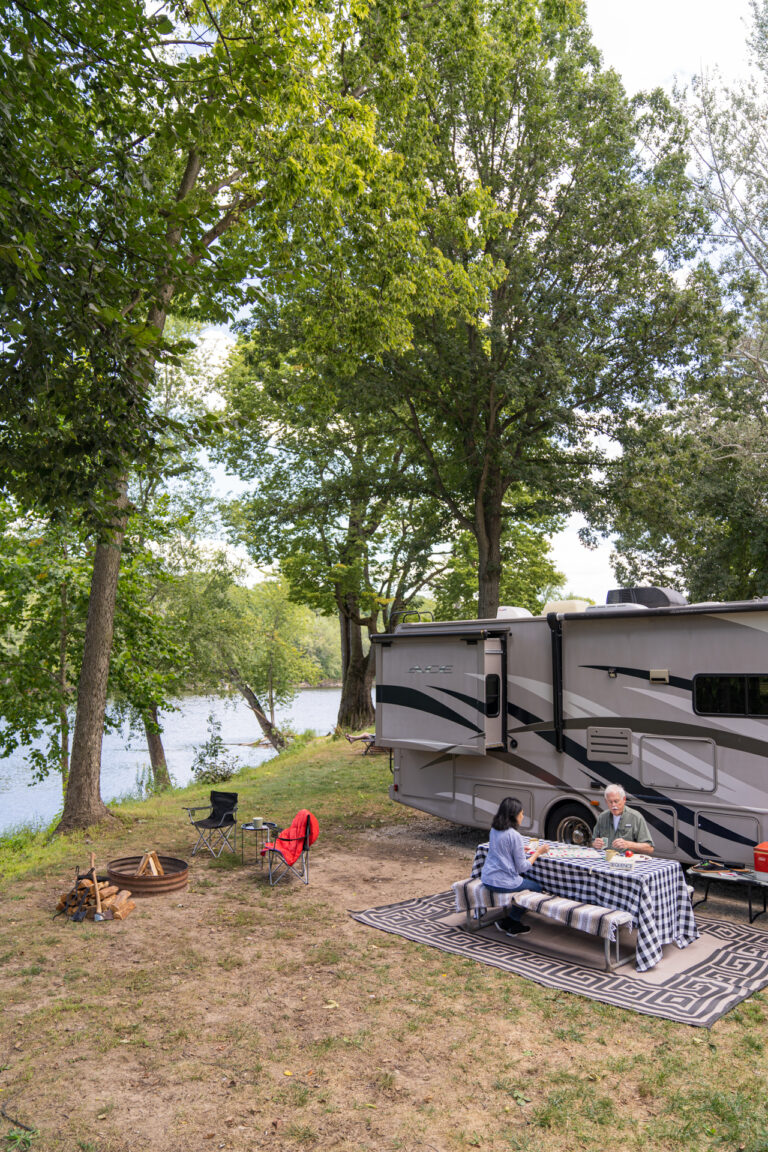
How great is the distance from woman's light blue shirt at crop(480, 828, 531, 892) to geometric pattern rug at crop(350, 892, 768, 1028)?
51 cm

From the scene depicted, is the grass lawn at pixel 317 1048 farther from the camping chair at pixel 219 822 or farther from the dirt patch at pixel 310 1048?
the camping chair at pixel 219 822

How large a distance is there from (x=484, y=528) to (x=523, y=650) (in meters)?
7.94

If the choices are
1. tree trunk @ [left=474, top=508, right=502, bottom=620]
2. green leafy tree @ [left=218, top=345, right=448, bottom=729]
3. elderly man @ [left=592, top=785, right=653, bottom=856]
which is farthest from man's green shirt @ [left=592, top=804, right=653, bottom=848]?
green leafy tree @ [left=218, top=345, right=448, bottom=729]

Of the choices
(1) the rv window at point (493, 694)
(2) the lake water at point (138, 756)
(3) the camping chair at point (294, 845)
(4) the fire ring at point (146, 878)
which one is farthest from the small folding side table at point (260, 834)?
(2) the lake water at point (138, 756)

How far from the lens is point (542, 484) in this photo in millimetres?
17016

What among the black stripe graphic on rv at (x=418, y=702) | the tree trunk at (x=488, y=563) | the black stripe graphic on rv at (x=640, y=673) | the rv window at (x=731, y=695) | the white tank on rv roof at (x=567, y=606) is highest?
the tree trunk at (x=488, y=563)

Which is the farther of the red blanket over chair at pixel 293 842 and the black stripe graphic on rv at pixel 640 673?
the red blanket over chair at pixel 293 842

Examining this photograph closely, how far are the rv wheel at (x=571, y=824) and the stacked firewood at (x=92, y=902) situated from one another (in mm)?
4744

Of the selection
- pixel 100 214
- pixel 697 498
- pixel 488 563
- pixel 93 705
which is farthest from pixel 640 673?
pixel 697 498

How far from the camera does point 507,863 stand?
733 centimetres

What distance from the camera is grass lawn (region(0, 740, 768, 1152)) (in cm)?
428

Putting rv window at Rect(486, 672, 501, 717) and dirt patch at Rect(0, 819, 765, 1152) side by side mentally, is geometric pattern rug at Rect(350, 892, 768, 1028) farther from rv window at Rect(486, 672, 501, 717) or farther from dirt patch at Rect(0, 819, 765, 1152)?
A: rv window at Rect(486, 672, 501, 717)

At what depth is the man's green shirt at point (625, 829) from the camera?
7.74m

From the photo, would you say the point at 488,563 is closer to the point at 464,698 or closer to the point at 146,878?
the point at 464,698
